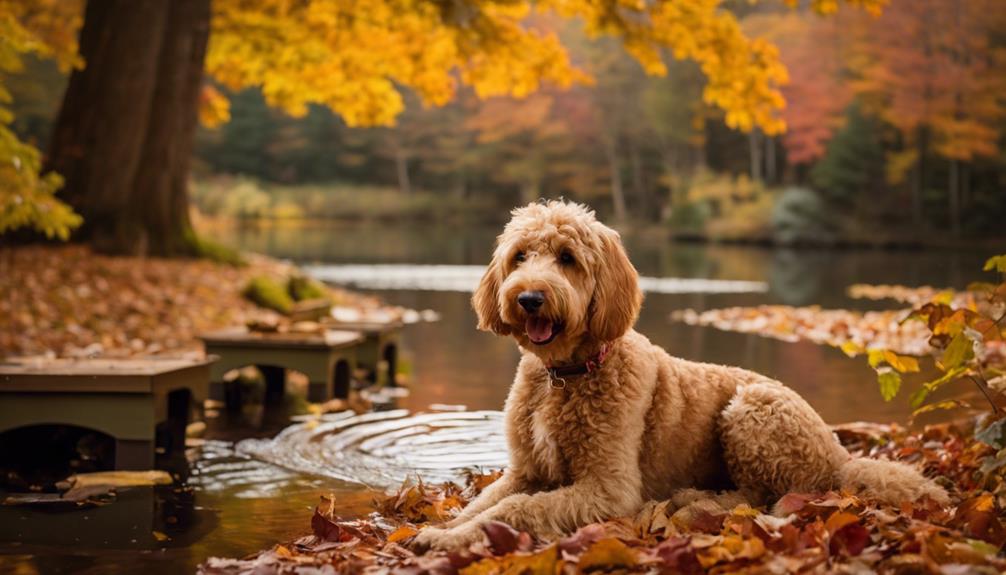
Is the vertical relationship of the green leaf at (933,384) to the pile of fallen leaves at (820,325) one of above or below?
above

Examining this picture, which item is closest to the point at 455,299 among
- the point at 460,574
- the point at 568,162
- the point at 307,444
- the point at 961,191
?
the point at 307,444

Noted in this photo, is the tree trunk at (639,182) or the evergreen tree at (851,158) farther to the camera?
the tree trunk at (639,182)

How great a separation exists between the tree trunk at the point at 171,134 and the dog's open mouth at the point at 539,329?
1082 centimetres

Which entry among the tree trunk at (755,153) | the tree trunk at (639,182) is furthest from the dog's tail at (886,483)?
the tree trunk at (639,182)

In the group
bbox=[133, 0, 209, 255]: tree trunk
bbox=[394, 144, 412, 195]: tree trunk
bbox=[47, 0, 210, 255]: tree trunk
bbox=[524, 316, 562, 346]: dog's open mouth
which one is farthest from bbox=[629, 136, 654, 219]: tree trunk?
bbox=[524, 316, 562, 346]: dog's open mouth

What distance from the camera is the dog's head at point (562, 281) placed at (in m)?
3.80

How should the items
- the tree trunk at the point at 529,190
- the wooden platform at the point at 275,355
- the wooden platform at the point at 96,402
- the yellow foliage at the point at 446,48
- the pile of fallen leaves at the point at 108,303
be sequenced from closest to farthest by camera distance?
the wooden platform at the point at 96,402 → the wooden platform at the point at 275,355 → the pile of fallen leaves at the point at 108,303 → the yellow foliage at the point at 446,48 → the tree trunk at the point at 529,190

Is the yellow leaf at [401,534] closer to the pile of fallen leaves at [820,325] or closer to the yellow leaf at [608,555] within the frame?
the yellow leaf at [608,555]

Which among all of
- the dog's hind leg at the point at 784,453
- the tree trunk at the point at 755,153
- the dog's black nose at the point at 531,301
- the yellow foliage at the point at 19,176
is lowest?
the dog's hind leg at the point at 784,453

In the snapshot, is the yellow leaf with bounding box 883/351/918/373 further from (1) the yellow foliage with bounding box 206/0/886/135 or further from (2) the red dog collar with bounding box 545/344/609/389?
(1) the yellow foliage with bounding box 206/0/886/135

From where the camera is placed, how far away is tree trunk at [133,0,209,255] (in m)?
13.8

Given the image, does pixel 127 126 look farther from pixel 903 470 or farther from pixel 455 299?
pixel 903 470

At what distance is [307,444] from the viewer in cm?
659

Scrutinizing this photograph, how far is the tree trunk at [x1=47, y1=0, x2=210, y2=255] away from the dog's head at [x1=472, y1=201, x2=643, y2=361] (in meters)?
10.2
